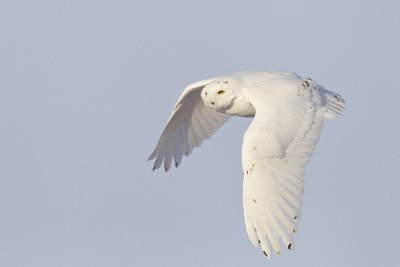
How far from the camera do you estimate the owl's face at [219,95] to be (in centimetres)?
3219

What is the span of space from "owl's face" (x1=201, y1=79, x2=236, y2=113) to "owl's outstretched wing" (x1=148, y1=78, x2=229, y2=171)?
2.83 metres

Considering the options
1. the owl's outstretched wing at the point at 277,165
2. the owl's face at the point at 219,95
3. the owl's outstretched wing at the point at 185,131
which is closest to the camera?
the owl's outstretched wing at the point at 277,165

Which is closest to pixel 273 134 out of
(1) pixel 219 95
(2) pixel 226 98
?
(2) pixel 226 98

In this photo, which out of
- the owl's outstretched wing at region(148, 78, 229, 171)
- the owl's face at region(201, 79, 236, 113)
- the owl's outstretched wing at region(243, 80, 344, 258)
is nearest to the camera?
the owl's outstretched wing at region(243, 80, 344, 258)

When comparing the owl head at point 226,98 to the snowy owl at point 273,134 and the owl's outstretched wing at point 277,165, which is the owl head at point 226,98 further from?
the owl's outstretched wing at point 277,165

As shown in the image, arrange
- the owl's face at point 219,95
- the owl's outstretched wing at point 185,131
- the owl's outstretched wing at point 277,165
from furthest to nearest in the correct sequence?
the owl's outstretched wing at point 185,131
the owl's face at point 219,95
the owl's outstretched wing at point 277,165

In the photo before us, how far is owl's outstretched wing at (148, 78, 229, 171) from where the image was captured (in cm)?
3569

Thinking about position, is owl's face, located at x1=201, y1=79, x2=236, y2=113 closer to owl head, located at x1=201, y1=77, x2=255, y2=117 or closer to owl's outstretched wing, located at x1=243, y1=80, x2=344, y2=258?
owl head, located at x1=201, y1=77, x2=255, y2=117

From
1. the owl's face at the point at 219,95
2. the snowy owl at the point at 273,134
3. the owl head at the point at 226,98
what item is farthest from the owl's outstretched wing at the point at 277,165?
the owl's face at the point at 219,95

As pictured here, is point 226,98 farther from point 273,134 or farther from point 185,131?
point 185,131

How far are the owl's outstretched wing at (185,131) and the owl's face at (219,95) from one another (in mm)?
2834

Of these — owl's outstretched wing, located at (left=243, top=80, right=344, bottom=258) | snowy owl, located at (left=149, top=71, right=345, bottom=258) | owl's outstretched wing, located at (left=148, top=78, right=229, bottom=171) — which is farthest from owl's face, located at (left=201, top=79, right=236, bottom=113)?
owl's outstretched wing, located at (left=148, top=78, right=229, bottom=171)

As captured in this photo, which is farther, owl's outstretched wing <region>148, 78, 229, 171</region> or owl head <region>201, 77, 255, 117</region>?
owl's outstretched wing <region>148, 78, 229, 171</region>

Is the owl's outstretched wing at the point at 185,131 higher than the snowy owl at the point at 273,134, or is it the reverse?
the snowy owl at the point at 273,134
